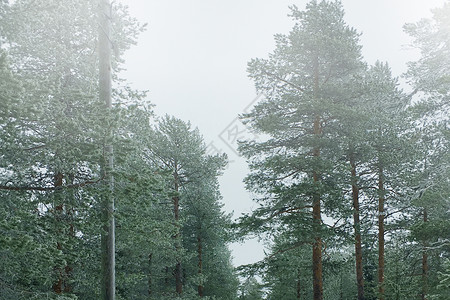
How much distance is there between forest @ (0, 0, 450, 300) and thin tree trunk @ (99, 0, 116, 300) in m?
0.03

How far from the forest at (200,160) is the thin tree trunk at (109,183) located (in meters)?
0.03

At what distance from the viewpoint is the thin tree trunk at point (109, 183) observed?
18.8ft

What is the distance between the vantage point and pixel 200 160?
1683cm

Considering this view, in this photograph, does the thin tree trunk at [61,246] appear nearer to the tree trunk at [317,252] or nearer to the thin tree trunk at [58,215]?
the thin tree trunk at [58,215]

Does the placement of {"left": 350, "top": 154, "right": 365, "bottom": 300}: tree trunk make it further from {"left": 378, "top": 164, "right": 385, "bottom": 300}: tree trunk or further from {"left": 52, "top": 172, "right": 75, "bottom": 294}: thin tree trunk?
{"left": 52, "top": 172, "right": 75, "bottom": 294}: thin tree trunk

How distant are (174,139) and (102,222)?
10865 mm

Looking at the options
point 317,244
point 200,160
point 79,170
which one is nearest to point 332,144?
point 317,244

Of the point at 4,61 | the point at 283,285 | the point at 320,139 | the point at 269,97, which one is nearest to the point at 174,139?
the point at 269,97

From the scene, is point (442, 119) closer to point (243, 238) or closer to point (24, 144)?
point (243, 238)

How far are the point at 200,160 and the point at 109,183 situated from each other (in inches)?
437

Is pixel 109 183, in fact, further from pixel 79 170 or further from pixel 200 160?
pixel 200 160

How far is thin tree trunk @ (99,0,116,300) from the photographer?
18.8ft

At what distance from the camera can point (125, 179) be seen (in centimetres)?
580

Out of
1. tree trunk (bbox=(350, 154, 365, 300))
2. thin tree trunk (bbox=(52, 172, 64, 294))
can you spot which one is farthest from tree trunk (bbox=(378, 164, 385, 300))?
thin tree trunk (bbox=(52, 172, 64, 294))
